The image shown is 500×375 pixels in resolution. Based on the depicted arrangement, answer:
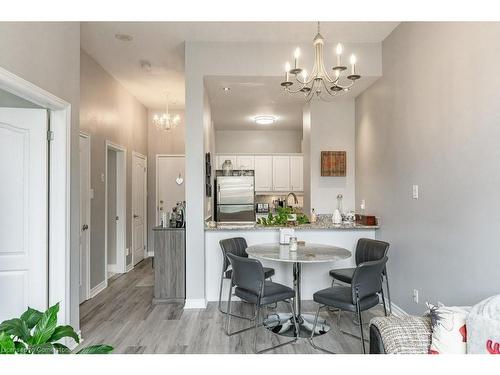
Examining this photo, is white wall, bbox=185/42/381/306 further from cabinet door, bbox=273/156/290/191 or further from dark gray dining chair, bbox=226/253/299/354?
cabinet door, bbox=273/156/290/191

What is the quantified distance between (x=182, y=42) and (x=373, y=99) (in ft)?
7.94

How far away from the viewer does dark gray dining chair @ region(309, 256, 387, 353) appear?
7.98 feet

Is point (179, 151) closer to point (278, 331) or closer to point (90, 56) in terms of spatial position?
point (90, 56)

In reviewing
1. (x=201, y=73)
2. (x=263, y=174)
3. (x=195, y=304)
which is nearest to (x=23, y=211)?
(x=195, y=304)

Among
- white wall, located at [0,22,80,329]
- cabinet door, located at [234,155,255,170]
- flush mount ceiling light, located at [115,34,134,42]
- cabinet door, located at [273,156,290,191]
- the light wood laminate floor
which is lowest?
the light wood laminate floor

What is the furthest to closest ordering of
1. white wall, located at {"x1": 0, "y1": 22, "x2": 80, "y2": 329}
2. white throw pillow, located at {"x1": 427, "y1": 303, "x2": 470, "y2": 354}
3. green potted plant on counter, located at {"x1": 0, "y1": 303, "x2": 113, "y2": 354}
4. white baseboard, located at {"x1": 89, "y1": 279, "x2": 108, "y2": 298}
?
1. white baseboard, located at {"x1": 89, "y1": 279, "x2": 108, "y2": 298}
2. white wall, located at {"x1": 0, "y1": 22, "x2": 80, "y2": 329}
3. white throw pillow, located at {"x1": 427, "y1": 303, "x2": 470, "y2": 354}
4. green potted plant on counter, located at {"x1": 0, "y1": 303, "x2": 113, "y2": 354}

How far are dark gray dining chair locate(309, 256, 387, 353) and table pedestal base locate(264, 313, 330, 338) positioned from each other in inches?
11.0

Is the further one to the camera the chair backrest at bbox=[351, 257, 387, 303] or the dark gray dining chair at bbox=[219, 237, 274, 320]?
the dark gray dining chair at bbox=[219, 237, 274, 320]

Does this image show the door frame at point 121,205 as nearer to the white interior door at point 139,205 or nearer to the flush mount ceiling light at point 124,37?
the white interior door at point 139,205

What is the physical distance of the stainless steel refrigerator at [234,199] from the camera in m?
5.67

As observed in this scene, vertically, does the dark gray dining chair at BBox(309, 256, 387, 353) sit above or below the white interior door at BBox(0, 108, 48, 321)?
below

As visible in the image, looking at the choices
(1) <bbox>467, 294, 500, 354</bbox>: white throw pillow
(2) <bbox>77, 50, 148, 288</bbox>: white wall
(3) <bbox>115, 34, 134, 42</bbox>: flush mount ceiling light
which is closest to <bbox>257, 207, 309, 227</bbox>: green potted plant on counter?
(2) <bbox>77, 50, 148, 288</bbox>: white wall

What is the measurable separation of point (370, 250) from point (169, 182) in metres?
4.54

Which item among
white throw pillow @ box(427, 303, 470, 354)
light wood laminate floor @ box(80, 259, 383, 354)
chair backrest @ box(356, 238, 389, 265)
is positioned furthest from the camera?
chair backrest @ box(356, 238, 389, 265)
